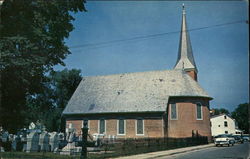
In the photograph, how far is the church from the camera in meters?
35.1

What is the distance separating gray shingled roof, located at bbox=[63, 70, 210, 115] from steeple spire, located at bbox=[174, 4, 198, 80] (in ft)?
13.8

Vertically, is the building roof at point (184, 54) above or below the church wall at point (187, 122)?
above

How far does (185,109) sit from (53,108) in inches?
944

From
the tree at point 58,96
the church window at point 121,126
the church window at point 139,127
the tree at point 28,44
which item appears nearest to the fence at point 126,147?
the tree at point 28,44

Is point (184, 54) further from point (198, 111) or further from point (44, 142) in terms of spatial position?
point (44, 142)

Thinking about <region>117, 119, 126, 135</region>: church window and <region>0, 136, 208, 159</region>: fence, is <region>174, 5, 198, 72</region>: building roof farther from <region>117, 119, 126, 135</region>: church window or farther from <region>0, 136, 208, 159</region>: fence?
<region>0, 136, 208, 159</region>: fence

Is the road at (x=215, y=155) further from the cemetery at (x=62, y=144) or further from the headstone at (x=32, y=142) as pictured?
the headstone at (x=32, y=142)

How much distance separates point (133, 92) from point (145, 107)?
3.61 meters

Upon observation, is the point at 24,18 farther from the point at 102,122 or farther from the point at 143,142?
the point at 102,122

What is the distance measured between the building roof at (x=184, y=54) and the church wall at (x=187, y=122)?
8.10 meters

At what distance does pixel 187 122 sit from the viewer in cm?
3550

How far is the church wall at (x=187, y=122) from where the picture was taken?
116 ft

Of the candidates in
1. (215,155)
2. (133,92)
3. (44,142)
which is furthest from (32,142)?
(133,92)

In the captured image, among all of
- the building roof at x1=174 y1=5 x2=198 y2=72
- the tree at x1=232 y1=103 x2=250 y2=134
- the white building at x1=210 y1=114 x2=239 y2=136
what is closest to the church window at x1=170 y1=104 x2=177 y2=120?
the building roof at x1=174 y1=5 x2=198 y2=72
